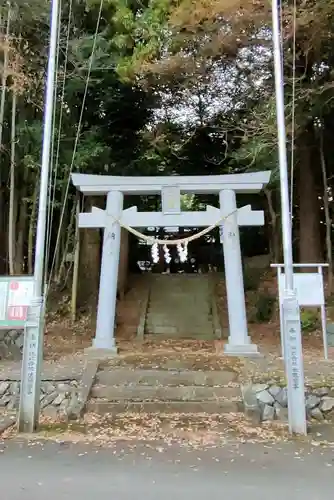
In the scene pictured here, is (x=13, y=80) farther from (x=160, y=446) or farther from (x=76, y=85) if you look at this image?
(x=160, y=446)

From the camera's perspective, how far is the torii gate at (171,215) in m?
8.38

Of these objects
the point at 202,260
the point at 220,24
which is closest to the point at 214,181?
the point at 220,24

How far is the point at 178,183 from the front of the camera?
338 inches

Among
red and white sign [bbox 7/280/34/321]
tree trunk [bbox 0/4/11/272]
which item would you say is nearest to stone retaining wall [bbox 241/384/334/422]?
red and white sign [bbox 7/280/34/321]

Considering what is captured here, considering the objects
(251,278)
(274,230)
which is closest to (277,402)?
(251,278)

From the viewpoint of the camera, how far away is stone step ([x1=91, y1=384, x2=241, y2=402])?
229 inches

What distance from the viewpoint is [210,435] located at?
4844 mm

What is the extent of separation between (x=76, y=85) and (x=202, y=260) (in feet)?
34.5

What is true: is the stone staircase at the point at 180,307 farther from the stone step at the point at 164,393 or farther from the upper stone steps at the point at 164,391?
the stone step at the point at 164,393

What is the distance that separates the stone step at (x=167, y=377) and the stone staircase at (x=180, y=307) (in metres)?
3.67

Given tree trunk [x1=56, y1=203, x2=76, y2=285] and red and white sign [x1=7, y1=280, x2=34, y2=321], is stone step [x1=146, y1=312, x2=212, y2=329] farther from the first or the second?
red and white sign [x1=7, y1=280, x2=34, y2=321]

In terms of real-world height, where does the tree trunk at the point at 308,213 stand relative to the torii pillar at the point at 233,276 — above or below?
above

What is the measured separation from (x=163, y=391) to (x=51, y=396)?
4.47 ft

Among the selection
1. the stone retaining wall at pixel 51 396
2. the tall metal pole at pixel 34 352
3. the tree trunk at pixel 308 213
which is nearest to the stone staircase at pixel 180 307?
the tree trunk at pixel 308 213
